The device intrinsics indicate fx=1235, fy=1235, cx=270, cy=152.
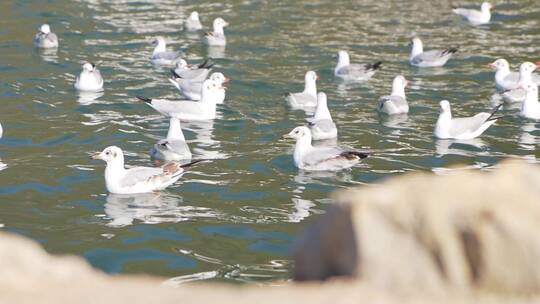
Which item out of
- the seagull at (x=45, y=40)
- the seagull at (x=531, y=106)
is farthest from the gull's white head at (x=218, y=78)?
the seagull at (x=531, y=106)

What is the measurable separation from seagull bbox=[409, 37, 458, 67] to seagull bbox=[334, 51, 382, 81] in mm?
1185

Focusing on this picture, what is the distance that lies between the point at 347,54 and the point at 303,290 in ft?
57.9

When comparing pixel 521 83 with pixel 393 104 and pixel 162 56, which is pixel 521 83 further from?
pixel 162 56

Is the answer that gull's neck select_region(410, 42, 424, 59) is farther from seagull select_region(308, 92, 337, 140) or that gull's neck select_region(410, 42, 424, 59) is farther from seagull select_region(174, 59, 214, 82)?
seagull select_region(308, 92, 337, 140)

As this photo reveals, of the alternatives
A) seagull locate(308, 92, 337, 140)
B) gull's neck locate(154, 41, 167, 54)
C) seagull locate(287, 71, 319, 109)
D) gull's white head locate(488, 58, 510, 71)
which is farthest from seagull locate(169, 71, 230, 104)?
gull's white head locate(488, 58, 510, 71)

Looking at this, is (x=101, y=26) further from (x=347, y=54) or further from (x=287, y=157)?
(x=287, y=157)

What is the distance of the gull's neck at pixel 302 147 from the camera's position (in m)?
16.9

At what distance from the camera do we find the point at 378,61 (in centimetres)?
2458

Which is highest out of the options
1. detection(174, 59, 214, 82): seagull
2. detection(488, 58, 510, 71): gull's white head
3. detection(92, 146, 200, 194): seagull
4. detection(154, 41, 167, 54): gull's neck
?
detection(488, 58, 510, 71): gull's white head

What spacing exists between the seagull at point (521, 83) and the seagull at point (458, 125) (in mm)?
2563

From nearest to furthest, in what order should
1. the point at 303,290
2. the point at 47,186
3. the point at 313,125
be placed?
1. the point at 303,290
2. the point at 47,186
3. the point at 313,125

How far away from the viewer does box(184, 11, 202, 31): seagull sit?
27.4 metres

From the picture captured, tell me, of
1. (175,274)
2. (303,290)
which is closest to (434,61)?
(175,274)

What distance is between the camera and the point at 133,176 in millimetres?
15234
